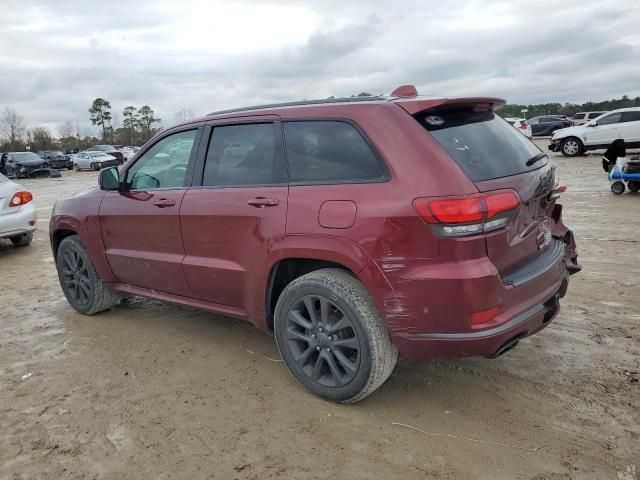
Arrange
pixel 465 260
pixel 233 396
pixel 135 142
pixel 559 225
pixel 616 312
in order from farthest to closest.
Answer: pixel 135 142, pixel 616 312, pixel 559 225, pixel 233 396, pixel 465 260

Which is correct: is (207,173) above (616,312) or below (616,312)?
above

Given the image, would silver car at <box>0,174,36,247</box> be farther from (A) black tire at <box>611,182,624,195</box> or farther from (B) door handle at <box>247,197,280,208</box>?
(A) black tire at <box>611,182,624,195</box>

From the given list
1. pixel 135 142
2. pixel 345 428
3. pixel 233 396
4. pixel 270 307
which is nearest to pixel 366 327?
pixel 345 428

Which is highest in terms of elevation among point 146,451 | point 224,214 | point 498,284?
point 224,214

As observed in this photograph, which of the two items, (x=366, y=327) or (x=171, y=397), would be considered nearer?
(x=366, y=327)

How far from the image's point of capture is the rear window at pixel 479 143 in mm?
2875

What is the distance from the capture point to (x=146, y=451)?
283cm

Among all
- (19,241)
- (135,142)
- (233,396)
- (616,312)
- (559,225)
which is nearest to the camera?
(233,396)

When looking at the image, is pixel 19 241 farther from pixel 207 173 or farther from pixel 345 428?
pixel 345 428

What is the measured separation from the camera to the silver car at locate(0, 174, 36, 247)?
26.4 ft

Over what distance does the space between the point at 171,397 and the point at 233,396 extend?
40 centimetres

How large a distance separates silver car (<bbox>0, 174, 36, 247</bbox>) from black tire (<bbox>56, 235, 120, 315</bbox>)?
3.58 meters

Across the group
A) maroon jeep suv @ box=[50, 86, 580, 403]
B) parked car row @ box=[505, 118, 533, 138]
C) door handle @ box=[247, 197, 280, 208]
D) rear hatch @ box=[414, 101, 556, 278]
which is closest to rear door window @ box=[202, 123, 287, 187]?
maroon jeep suv @ box=[50, 86, 580, 403]

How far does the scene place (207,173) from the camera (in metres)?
3.81
